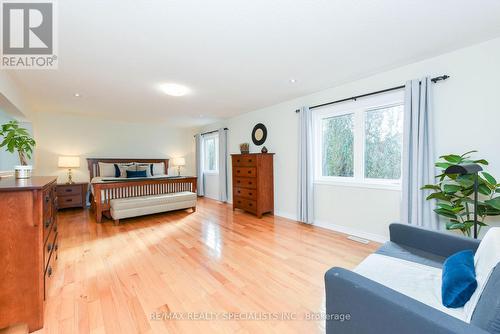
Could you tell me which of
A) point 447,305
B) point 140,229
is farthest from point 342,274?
point 140,229

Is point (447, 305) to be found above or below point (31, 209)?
below

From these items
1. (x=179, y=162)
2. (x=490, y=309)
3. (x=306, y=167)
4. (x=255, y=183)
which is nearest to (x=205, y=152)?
(x=179, y=162)

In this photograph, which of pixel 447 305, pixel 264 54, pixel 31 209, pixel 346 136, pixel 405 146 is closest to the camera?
pixel 447 305

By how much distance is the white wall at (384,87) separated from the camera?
202cm

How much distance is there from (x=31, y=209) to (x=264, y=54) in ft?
7.56

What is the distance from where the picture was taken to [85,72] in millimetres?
2549

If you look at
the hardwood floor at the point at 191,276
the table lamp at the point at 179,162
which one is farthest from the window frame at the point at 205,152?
the hardwood floor at the point at 191,276

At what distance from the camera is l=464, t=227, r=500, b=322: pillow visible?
879mm

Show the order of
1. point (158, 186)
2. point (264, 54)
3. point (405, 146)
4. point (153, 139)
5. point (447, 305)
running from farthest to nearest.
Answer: point (153, 139)
point (158, 186)
point (405, 146)
point (264, 54)
point (447, 305)

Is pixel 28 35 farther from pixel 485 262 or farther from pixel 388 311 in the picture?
pixel 485 262

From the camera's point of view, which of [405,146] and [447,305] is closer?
[447,305]

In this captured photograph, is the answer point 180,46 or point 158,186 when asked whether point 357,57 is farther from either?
point 158,186

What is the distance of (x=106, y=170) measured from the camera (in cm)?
503

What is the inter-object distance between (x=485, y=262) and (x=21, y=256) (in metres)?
2.61
